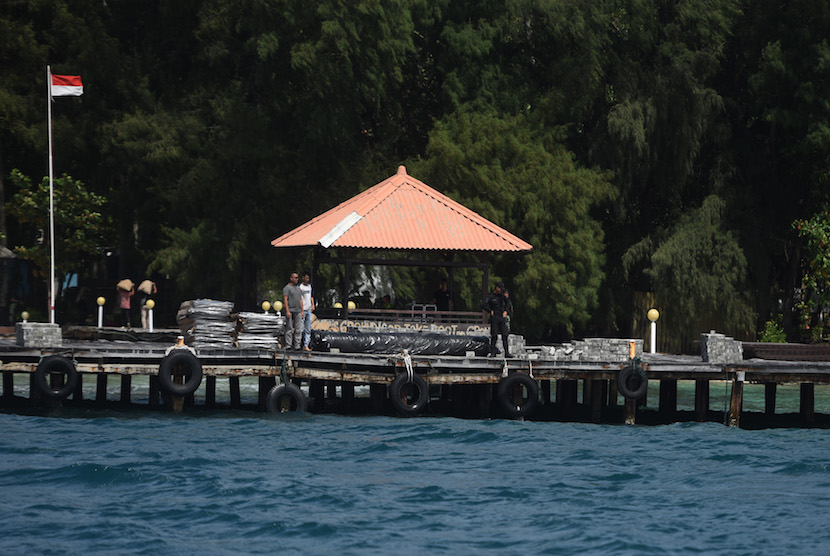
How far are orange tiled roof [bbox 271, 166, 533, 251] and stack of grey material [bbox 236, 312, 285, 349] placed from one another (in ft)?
6.88

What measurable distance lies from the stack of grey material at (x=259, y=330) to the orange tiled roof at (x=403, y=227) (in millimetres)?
2098

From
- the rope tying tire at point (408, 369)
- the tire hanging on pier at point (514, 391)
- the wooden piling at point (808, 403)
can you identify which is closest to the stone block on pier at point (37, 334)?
the rope tying tire at point (408, 369)

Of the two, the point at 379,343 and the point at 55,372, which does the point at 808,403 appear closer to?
the point at 379,343

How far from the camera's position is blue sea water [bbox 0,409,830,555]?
2120 centimetres

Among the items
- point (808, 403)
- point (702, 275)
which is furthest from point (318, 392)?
point (702, 275)

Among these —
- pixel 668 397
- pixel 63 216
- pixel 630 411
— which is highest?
pixel 63 216

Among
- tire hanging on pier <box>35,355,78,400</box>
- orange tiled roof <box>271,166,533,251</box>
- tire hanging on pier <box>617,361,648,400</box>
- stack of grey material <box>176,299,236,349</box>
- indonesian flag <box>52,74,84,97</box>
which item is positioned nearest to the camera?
tire hanging on pier <box>617,361,648,400</box>

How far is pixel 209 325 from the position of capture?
35531 mm

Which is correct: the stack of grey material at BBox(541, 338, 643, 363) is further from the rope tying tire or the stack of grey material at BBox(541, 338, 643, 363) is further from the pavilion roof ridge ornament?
the pavilion roof ridge ornament

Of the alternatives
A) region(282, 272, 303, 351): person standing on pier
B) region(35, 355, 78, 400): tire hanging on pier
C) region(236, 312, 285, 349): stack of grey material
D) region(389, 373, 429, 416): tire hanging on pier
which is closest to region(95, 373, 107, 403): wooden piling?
region(35, 355, 78, 400): tire hanging on pier

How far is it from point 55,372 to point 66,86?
549 inches

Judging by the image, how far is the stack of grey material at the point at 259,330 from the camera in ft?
116

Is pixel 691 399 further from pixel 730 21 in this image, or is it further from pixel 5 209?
pixel 5 209

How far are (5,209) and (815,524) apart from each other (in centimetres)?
4148
